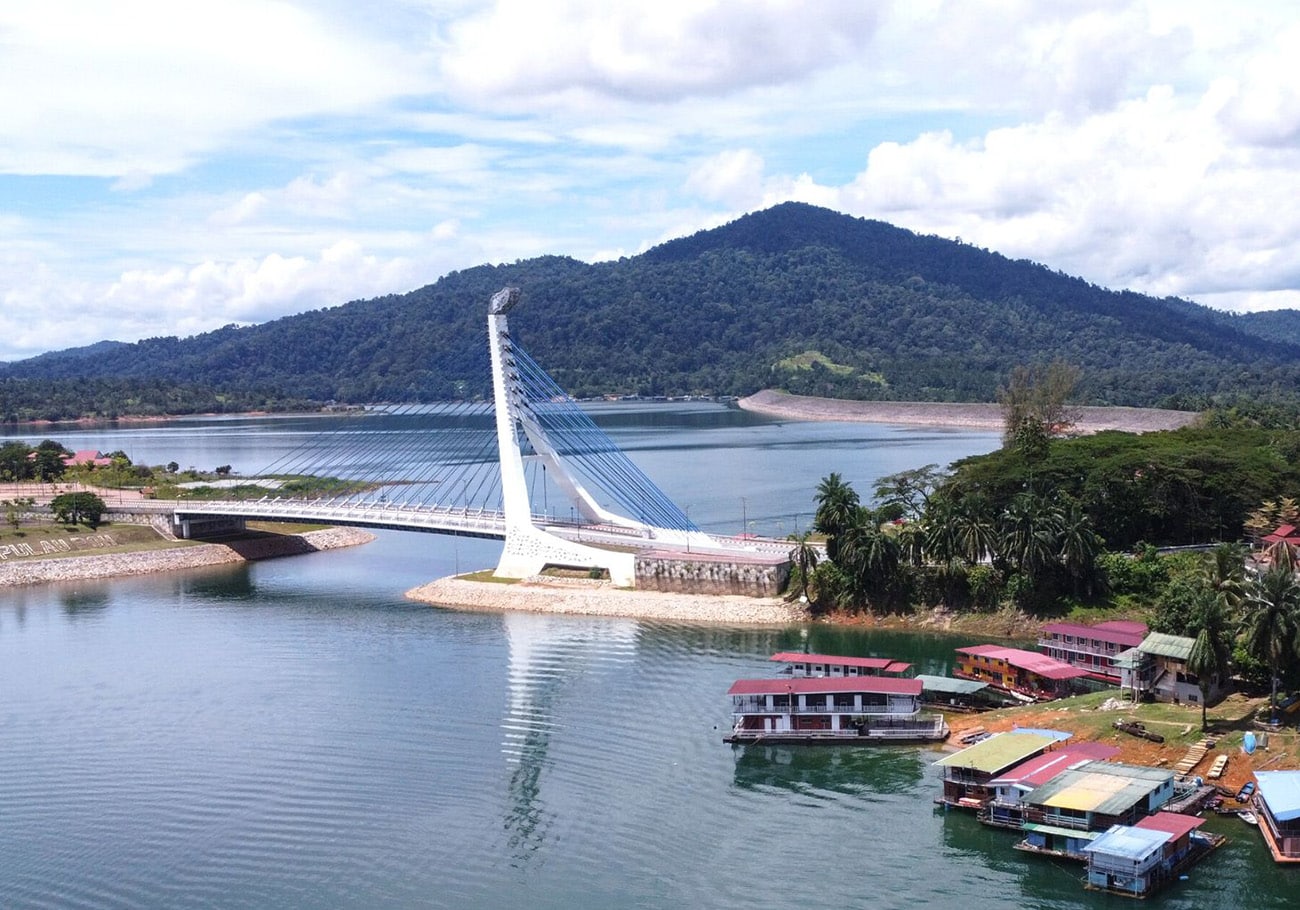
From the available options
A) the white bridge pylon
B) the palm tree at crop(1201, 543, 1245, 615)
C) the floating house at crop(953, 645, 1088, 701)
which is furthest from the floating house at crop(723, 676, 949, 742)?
the white bridge pylon

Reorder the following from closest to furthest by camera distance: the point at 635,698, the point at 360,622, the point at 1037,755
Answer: the point at 1037,755, the point at 635,698, the point at 360,622

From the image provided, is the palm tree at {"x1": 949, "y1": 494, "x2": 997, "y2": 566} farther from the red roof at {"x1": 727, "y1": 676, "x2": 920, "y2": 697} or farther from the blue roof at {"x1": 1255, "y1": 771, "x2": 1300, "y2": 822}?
the blue roof at {"x1": 1255, "y1": 771, "x2": 1300, "y2": 822}

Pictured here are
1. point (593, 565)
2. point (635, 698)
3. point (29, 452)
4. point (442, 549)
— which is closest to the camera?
point (635, 698)

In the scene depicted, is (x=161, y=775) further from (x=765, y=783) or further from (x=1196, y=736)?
(x=1196, y=736)

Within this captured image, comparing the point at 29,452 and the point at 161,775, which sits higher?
the point at 29,452

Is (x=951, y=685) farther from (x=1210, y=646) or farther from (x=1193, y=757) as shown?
(x=1193, y=757)

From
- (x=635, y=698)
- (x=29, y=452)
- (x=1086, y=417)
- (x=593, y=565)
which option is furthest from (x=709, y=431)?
(x=635, y=698)

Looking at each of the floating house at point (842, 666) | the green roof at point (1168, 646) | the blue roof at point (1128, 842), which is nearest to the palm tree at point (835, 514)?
the floating house at point (842, 666)
